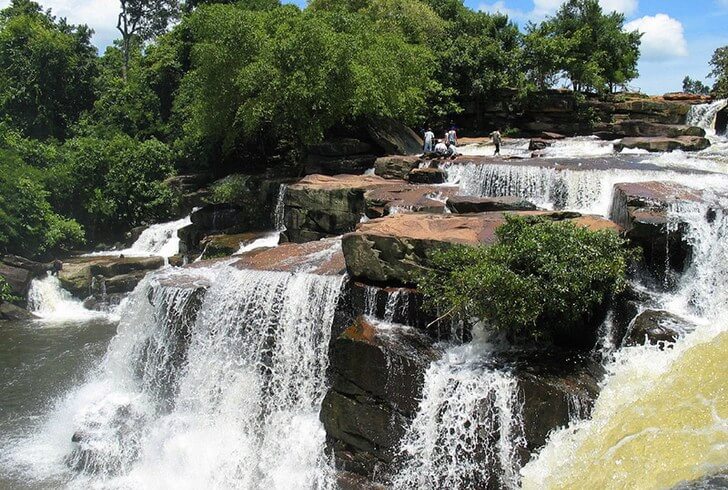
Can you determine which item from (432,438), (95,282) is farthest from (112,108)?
(432,438)

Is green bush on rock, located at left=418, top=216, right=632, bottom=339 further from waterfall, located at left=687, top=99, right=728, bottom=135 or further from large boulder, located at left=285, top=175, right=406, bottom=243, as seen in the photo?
waterfall, located at left=687, top=99, right=728, bottom=135

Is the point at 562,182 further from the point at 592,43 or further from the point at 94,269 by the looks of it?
the point at 592,43

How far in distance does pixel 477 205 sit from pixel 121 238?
53.6 ft

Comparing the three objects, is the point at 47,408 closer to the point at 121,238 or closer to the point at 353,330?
the point at 353,330

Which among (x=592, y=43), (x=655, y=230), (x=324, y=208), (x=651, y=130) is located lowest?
(x=324, y=208)

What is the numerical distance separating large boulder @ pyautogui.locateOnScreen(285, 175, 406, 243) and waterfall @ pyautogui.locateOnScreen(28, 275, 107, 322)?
22.3 ft

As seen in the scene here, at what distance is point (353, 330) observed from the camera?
10.0m

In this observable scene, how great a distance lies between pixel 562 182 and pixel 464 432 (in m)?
8.58

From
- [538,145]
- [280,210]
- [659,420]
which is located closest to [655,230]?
[659,420]

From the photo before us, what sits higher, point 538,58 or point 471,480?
point 538,58

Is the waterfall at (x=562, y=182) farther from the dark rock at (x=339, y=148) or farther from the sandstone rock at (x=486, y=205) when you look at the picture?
the dark rock at (x=339, y=148)

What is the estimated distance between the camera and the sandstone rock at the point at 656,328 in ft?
28.5

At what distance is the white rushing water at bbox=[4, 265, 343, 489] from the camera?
1060cm

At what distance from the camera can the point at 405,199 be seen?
1534 centimetres
